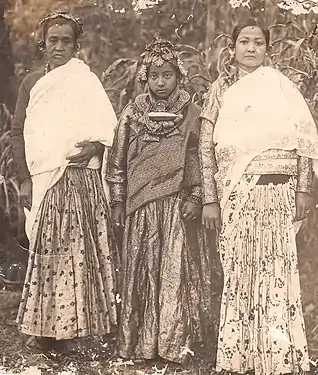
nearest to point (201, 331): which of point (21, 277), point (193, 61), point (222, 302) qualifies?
point (222, 302)

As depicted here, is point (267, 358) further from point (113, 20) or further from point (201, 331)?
point (113, 20)

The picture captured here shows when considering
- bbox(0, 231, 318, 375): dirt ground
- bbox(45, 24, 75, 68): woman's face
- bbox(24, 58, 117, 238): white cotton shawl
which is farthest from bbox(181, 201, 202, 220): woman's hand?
bbox(45, 24, 75, 68): woman's face

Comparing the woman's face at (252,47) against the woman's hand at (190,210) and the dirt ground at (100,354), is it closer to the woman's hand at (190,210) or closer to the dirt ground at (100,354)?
the woman's hand at (190,210)

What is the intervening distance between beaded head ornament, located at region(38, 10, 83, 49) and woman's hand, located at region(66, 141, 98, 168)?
35 cm

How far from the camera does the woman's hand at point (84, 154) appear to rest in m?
2.15

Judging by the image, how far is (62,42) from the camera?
2.18 meters

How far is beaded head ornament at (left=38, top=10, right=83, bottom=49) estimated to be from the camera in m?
2.18

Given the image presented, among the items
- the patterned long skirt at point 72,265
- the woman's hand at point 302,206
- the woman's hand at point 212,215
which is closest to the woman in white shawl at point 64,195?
the patterned long skirt at point 72,265

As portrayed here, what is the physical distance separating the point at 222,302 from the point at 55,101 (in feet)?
2.76

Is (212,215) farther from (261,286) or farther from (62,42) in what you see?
(62,42)

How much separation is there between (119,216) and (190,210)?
0.76 feet

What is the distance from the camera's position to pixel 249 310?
80.3 inches

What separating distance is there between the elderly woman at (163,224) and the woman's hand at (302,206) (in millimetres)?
308

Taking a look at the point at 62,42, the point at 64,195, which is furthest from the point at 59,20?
the point at 64,195
